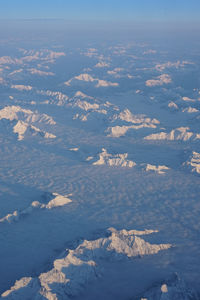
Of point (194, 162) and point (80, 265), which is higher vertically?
point (80, 265)

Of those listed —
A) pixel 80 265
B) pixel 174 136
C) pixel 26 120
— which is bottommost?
pixel 26 120

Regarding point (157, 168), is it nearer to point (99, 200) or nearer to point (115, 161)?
point (115, 161)

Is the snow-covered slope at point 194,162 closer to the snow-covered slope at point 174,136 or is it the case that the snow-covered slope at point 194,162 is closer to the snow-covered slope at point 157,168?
the snow-covered slope at point 157,168

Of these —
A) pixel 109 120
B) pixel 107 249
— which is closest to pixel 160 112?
pixel 109 120

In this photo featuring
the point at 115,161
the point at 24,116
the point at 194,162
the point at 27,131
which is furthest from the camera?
the point at 24,116

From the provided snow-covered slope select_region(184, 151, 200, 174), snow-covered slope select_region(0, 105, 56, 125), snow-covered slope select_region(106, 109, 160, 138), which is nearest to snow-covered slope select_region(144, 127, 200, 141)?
snow-covered slope select_region(106, 109, 160, 138)

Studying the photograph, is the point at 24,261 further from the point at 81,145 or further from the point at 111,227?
the point at 81,145

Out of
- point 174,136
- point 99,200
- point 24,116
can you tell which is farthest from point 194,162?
point 24,116
